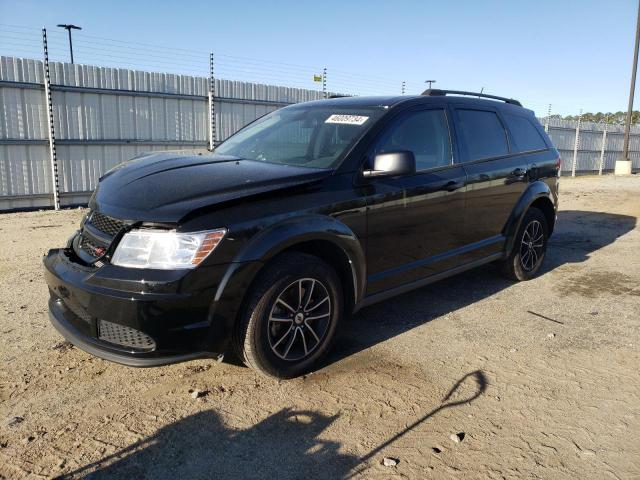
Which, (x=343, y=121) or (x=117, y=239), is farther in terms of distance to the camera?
(x=343, y=121)

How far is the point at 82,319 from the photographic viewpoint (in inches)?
122

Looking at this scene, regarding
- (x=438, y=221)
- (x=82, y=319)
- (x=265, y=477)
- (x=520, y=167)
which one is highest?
(x=520, y=167)

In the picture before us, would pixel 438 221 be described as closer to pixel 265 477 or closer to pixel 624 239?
pixel 265 477

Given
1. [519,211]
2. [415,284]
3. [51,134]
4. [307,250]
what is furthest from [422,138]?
[51,134]

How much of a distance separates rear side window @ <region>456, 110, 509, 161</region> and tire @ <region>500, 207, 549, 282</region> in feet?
2.88

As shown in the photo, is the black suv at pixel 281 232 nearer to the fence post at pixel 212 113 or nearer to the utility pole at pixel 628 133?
the fence post at pixel 212 113

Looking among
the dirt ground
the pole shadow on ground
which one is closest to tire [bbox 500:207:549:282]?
the dirt ground

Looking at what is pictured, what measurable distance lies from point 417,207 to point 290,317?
4.67 ft

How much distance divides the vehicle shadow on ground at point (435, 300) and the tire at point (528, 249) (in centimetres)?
18

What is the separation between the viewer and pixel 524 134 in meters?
5.70

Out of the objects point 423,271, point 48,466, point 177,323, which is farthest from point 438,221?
point 48,466

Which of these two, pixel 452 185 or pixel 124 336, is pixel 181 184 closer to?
pixel 124 336

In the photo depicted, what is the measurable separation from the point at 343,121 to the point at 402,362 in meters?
1.84

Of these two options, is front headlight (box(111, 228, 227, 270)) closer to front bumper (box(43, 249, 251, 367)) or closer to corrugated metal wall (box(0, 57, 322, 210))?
front bumper (box(43, 249, 251, 367))
